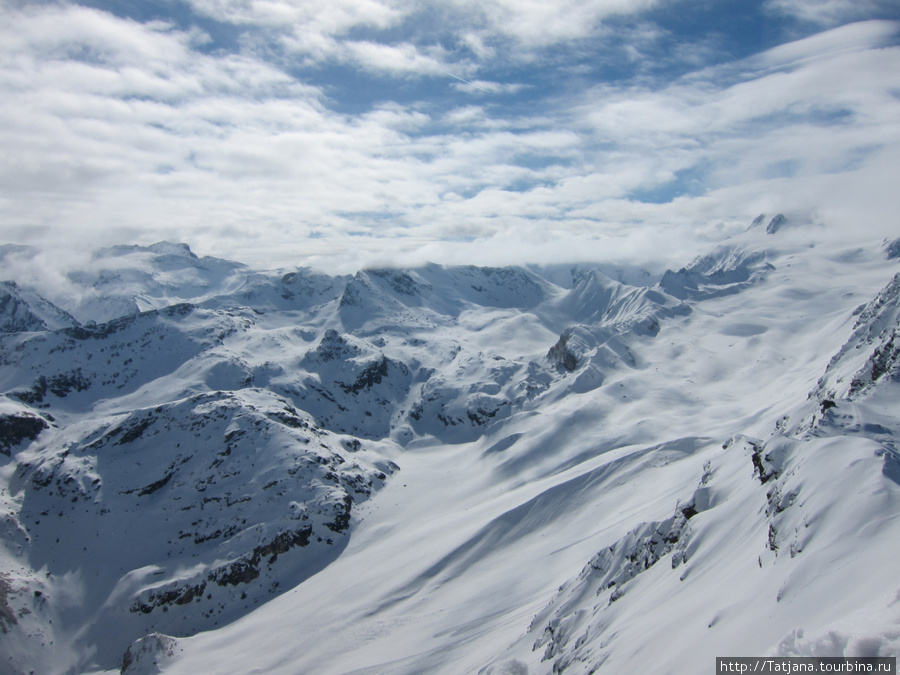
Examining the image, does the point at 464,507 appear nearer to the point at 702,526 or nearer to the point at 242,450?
the point at 242,450

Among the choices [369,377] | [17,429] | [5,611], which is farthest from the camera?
[369,377]

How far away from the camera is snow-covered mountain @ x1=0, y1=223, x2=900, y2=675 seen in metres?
23.1

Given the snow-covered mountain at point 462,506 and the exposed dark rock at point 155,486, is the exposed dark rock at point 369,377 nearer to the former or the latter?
the snow-covered mountain at point 462,506

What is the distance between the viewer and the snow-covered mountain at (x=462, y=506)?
2309 centimetres

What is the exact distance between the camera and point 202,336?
194m

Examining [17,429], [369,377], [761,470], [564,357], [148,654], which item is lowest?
[148,654]

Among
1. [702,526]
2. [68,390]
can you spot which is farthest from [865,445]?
[68,390]

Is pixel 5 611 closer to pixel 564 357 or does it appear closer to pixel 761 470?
pixel 761 470

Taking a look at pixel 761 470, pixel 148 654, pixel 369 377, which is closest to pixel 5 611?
pixel 148 654

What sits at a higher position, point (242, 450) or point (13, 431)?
point (13, 431)

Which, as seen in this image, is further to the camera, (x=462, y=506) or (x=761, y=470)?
(x=462, y=506)

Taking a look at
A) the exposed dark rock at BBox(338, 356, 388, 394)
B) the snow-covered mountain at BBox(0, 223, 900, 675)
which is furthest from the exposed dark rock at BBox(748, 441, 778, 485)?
the exposed dark rock at BBox(338, 356, 388, 394)

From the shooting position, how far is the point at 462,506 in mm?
95312

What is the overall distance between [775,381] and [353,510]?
339ft
